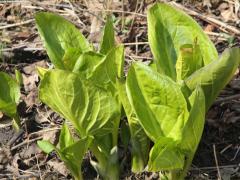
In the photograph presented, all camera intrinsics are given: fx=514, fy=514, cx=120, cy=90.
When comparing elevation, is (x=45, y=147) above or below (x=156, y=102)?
below

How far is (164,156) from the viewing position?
4.86 feet

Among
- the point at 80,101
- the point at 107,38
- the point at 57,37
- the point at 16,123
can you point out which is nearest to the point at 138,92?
the point at 80,101

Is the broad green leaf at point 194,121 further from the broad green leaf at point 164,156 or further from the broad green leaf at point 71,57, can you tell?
the broad green leaf at point 71,57

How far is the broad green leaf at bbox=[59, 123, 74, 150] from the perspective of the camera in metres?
1.66

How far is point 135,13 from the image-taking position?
245 centimetres

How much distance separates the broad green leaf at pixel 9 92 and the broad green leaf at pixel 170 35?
602mm

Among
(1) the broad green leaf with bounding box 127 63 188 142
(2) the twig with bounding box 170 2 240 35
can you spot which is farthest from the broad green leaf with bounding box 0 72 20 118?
(2) the twig with bounding box 170 2 240 35

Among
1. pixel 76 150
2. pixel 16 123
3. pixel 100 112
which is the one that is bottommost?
pixel 16 123

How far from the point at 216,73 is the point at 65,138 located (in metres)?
0.53

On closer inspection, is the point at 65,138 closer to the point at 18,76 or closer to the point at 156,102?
the point at 156,102

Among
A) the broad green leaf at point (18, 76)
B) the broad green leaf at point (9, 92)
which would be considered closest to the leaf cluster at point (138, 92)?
the broad green leaf at point (9, 92)

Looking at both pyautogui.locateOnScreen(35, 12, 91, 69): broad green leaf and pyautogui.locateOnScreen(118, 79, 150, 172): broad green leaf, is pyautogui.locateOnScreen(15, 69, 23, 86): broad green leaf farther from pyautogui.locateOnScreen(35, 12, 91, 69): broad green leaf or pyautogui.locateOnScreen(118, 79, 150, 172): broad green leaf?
pyautogui.locateOnScreen(118, 79, 150, 172): broad green leaf

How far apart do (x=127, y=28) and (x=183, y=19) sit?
2.32ft

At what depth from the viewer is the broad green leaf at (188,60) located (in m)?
1.64
